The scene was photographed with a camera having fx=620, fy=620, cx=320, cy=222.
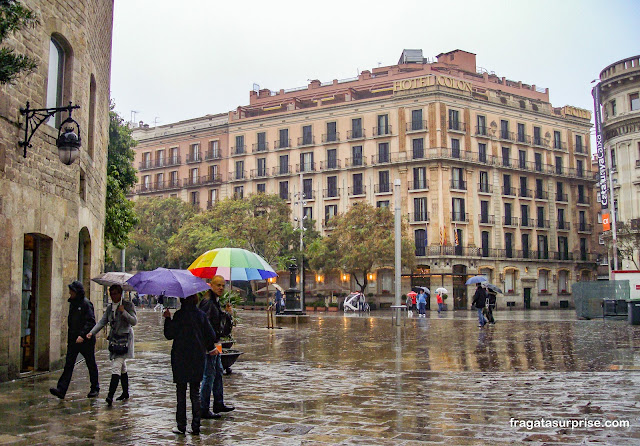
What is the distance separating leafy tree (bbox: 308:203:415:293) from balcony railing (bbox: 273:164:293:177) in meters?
10.4

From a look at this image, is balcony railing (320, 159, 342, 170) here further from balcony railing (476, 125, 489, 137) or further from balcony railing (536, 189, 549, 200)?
balcony railing (536, 189, 549, 200)

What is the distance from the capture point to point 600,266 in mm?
62688

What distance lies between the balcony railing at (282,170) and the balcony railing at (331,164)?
3235 millimetres

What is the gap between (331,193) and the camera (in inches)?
2297

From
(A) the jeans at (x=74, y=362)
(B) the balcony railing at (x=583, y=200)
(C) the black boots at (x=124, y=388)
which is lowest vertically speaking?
(C) the black boots at (x=124, y=388)

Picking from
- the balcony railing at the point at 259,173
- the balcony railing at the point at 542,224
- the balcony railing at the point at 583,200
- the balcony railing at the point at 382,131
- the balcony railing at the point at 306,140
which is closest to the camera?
the balcony railing at the point at 382,131

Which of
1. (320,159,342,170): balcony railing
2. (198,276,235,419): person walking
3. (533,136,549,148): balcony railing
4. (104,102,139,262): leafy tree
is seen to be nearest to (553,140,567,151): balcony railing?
(533,136,549,148): balcony railing

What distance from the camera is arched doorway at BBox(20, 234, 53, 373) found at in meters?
11.0

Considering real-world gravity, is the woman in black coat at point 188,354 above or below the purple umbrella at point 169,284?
below

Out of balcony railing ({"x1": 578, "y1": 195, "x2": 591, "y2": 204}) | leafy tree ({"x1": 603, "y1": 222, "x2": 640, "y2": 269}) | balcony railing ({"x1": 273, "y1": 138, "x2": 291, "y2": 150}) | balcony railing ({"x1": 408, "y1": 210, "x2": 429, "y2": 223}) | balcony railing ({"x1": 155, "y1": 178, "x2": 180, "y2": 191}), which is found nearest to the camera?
leafy tree ({"x1": 603, "y1": 222, "x2": 640, "y2": 269})

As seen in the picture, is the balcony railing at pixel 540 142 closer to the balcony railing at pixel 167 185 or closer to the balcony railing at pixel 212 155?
the balcony railing at pixel 212 155

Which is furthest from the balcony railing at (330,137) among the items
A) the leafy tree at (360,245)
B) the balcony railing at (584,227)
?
the balcony railing at (584,227)

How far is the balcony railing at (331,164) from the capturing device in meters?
58.3

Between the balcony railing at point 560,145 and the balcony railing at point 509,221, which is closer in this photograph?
the balcony railing at point 509,221
